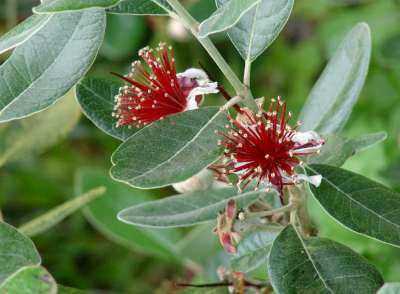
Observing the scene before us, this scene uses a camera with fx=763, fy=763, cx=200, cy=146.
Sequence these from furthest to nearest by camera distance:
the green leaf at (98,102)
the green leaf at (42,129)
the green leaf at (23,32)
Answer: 1. the green leaf at (42,129)
2. the green leaf at (98,102)
3. the green leaf at (23,32)

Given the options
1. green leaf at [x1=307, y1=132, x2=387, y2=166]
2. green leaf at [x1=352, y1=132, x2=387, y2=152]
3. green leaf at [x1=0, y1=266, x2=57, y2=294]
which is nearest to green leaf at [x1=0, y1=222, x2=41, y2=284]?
green leaf at [x1=0, y1=266, x2=57, y2=294]

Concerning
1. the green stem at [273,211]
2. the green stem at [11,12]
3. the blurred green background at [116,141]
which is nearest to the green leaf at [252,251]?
the green stem at [273,211]

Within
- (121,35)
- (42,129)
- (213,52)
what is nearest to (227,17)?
(213,52)

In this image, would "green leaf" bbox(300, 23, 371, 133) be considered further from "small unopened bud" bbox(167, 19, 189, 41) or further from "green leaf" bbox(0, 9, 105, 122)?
"small unopened bud" bbox(167, 19, 189, 41)

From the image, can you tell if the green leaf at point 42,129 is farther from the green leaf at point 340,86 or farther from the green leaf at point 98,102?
the green leaf at point 340,86

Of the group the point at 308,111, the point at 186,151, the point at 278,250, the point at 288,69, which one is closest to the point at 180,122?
the point at 186,151

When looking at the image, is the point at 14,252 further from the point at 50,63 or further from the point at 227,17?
the point at 227,17
